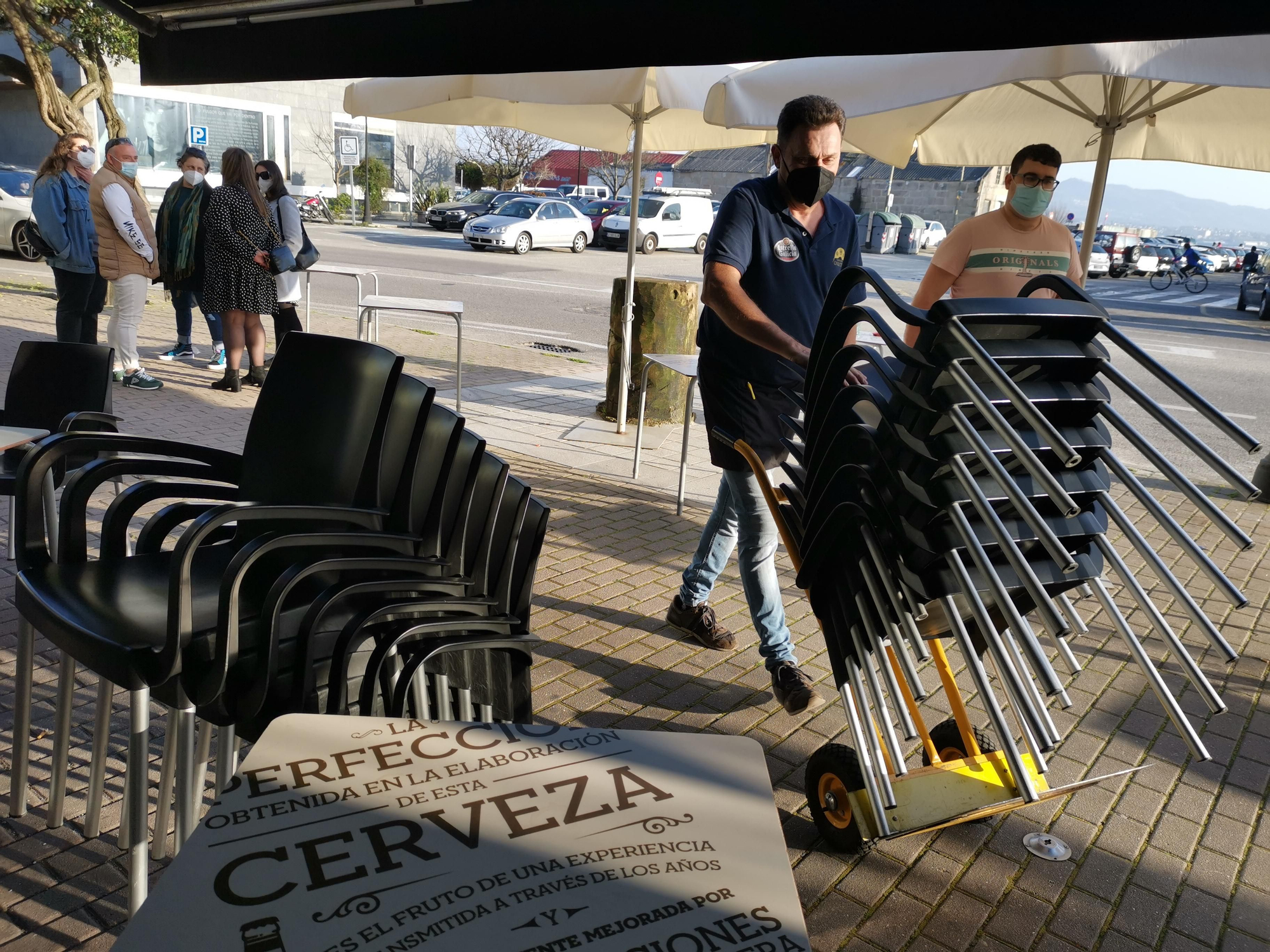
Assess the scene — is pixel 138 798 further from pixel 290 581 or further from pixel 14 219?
pixel 14 219

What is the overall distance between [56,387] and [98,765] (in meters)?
1.98

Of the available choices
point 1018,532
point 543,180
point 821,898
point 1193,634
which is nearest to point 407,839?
point 1018,532

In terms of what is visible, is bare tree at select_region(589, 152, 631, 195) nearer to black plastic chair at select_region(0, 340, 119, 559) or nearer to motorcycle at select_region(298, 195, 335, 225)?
motorcycle at select_region(298, 195, 335, 225)

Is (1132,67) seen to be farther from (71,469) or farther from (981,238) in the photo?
(71,469)

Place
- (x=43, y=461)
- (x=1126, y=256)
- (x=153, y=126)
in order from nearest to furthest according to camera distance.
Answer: (x=43, y=461) < (x=153, y=126) < (x=1126, y=256)

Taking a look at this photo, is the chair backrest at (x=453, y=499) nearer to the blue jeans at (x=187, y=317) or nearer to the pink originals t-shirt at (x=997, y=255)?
the pink originals t-shirt at (x=997, y=255)

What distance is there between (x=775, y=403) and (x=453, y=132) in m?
48.1

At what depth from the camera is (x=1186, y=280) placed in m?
33.3

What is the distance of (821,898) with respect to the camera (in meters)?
2.49

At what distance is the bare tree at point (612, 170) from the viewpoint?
1975 inches

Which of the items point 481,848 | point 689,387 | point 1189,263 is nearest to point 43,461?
point 481,848

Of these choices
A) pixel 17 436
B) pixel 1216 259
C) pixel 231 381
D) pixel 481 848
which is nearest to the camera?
pixel 481 848

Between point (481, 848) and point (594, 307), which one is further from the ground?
point (481, 848)

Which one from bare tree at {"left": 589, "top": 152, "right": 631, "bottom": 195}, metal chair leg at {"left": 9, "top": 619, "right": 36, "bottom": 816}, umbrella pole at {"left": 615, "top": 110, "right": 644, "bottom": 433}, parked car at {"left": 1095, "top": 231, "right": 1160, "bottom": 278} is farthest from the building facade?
parked car at {"left": 1095, "top": 231, "right": 1160, "bottom": 278}
